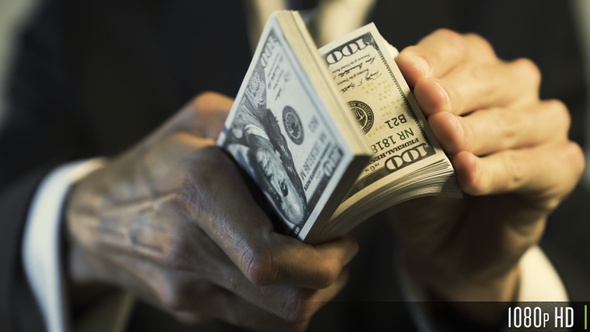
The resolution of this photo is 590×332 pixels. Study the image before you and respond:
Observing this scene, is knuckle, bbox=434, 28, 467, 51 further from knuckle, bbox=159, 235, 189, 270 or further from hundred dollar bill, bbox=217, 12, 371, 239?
knuckle, bbox=159, 235, 189, 270

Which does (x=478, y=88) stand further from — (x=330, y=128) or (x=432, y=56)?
(x=330, y=128)

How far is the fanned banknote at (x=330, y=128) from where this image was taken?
371 mm

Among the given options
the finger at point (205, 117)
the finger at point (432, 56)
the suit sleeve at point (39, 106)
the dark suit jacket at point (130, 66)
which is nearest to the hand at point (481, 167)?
the finger at point (432, 56)

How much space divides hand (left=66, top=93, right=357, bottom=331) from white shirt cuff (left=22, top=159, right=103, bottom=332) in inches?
5.0

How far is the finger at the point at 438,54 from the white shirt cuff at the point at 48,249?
0.60 m

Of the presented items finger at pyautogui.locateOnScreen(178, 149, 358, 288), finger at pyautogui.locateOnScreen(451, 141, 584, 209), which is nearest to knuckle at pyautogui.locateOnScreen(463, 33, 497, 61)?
finger at pyautogui.locateOnScreen(451, 141, 584, 209)

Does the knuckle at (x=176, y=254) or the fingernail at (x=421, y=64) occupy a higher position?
the fingernail at (x=421, y=64)

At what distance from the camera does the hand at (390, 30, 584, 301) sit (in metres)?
0.43

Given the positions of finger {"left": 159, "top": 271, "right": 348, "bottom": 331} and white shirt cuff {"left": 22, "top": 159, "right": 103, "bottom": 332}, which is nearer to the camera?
finger {"left": 159, "top": 271, "right": 348, "bottom": 331}

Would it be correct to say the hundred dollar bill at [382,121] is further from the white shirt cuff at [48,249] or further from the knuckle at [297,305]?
the white shirt cuff at [48,249]

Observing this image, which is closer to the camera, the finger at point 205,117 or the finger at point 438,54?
the finger at point 438,54

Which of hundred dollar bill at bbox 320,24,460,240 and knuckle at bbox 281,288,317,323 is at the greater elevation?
hundred dollar bill at bbox 320,24,460,240

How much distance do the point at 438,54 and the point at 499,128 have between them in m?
0.09

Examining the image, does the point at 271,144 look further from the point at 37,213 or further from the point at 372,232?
the point at 37,213
